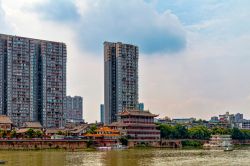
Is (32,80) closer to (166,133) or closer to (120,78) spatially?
(120,78)

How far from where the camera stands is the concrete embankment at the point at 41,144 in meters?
91.2

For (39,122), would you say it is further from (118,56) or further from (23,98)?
(118,56)

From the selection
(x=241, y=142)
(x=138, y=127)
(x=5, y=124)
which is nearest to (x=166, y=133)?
(x=138, y=127)

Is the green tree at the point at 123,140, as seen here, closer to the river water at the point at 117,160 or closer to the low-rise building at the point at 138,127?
the low-rise building at the point at 138,127

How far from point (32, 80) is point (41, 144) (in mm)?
32642

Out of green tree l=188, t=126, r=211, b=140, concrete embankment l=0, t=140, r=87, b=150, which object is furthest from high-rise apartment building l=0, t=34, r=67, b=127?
green tree l=188, t=126, r=211, b=140

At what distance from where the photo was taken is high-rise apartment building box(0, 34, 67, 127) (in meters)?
122

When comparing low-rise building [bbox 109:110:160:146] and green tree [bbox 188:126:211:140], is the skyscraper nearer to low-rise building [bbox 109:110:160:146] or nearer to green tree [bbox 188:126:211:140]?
low-rise building [bbox 109:110:160:146]

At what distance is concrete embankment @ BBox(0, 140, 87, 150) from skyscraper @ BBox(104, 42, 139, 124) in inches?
1468

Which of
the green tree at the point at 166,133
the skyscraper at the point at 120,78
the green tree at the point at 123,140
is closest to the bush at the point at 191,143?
the green tree at the point at 166,133

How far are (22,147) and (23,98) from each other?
32977mm

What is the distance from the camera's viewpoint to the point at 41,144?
312 feet

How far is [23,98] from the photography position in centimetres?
12356

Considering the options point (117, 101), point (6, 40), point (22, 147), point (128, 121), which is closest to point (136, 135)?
point (128, 121)
